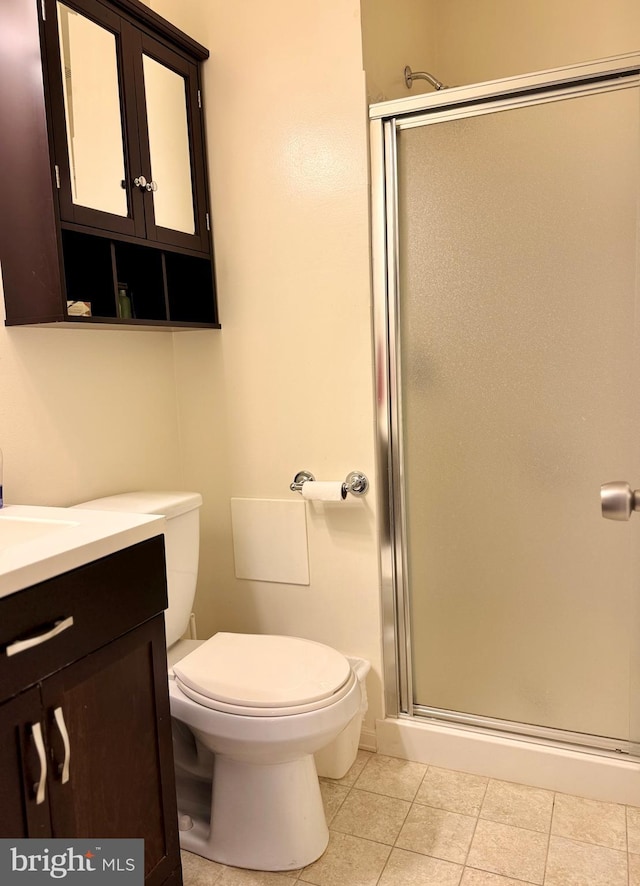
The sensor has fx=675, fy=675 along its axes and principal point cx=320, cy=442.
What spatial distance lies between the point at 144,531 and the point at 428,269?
1.09 meters

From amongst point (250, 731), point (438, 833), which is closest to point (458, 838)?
point (438, 833)

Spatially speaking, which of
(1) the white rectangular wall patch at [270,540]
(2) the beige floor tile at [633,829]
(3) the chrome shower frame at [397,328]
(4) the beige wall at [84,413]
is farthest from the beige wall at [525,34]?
(2) the beige floor tile at [633,829]

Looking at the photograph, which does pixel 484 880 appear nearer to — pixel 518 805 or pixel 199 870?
pixel 518 805

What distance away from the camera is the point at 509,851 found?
1660mm

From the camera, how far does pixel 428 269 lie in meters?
1.91

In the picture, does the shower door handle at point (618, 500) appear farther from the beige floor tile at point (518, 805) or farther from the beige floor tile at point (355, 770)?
the beige floor tile at point (355, 770)

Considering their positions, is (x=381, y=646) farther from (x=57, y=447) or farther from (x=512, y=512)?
(x=57, y=447)

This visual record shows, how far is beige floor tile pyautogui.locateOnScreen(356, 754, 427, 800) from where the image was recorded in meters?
1.92

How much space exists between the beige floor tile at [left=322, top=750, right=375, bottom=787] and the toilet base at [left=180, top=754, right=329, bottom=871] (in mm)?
278

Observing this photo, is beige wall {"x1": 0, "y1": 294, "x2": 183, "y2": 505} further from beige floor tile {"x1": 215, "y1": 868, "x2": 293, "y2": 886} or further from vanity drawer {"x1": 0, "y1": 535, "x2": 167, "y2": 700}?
beige floor tile {"x1": 215, "y1": 868, "x2": 293, "y2": 886}

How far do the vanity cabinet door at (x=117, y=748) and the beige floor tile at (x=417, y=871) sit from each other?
516 millimetres

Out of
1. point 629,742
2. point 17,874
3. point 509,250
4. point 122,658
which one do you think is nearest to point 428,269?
point 509,250

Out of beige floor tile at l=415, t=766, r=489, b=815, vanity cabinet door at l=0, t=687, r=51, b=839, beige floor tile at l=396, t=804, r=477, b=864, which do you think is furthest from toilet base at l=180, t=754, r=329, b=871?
vanity cabinet door at l=0, t=687, r=51, b=839

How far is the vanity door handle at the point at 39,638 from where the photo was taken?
1066mm
